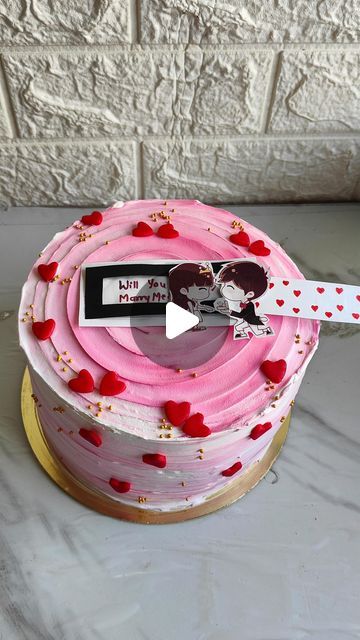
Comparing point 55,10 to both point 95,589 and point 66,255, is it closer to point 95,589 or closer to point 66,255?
point 66,255

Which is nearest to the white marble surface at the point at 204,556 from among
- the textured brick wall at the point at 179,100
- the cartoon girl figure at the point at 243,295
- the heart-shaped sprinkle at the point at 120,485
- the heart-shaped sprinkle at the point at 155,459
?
the heart-shaped sprinkle at the point at 120,485

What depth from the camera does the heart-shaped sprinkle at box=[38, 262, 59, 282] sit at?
1132mm

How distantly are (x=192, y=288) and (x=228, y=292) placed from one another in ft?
0.21

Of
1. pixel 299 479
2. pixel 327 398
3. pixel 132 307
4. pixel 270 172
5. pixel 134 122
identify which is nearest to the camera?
pixel 132 307

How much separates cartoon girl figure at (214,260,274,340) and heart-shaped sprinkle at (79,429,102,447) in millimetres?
282

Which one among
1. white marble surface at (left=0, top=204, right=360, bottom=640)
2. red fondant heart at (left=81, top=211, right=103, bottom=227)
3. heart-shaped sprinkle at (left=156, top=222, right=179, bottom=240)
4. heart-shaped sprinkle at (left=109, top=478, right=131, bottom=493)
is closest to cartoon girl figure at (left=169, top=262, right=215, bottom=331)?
heart-shaped sprinkle at (left=156, top=222, right=179, bottom=240)

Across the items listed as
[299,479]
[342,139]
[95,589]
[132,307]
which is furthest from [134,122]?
[95,589]

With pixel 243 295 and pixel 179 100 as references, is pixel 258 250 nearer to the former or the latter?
pixel 243 295

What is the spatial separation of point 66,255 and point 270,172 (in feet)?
2.56

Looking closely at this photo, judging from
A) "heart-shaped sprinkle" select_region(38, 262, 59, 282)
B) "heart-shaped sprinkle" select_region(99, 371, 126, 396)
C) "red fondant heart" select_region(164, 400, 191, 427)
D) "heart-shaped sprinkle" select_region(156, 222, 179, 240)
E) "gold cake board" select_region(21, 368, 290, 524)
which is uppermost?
"heart-shaped sprinkle" select_region(156, 222, 179, 240)

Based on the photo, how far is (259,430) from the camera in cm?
104

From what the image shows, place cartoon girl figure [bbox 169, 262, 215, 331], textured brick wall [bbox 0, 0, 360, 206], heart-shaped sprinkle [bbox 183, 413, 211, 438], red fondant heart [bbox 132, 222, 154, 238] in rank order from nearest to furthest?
heart-shaped sprinkle [bbox 183, 413, 211, 438] → cartoon girl figure [bbox 169, 262, 215, 331] → red fondant heart [bbox 132, 222, 154, 238] → textured brick wall [bbox 0, 0, 360, 206]

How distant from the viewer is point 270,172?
5.68 ft

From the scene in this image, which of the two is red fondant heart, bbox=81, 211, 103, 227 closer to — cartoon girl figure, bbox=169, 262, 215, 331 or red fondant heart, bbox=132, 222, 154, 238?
red fondant heart, bbox=132, 222, 154, 238
